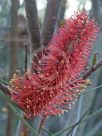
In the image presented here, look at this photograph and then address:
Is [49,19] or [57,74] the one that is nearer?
[57,74]

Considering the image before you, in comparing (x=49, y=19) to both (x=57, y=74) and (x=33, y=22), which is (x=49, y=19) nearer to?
(x=33, y=22)

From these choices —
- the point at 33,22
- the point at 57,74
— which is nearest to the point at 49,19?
the point at 33,22

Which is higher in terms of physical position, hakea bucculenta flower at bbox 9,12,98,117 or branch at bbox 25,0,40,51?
branch at bbox 25,0,40,51

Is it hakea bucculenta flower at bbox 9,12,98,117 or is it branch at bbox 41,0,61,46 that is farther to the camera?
branch at bbox 41,0,61,46
